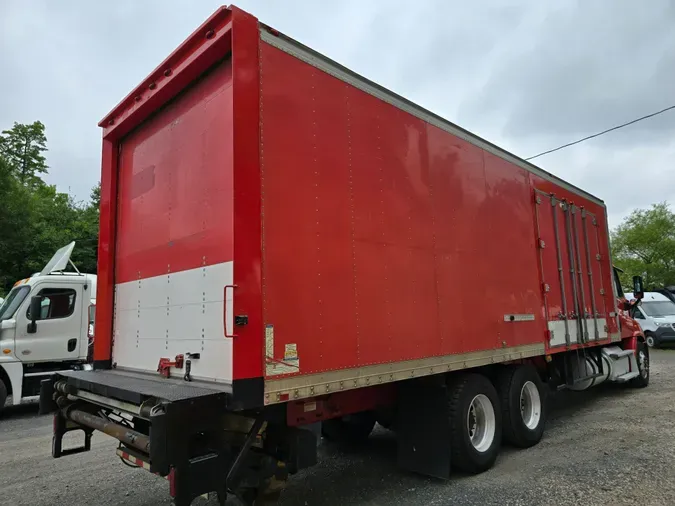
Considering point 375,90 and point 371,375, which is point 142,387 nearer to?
point 371,375

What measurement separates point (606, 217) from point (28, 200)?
23.4m

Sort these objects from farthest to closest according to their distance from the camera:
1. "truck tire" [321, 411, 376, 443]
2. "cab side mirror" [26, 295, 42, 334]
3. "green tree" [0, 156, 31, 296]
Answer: "green tree" [0, 156, 31, 296], "cab side mirror" [26, 295, 42, 334], "truck tire" [321, 411, 376, 443]

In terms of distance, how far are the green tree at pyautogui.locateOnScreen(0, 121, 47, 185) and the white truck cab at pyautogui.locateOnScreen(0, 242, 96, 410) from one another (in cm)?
2721

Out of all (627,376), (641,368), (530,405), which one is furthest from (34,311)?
(641,368)

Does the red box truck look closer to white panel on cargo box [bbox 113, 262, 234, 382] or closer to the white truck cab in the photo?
white panel on cargo box [bbox 113, 262, 234, 382]

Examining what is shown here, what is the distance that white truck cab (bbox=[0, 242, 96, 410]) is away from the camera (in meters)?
9.05

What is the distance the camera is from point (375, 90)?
466 centimetres

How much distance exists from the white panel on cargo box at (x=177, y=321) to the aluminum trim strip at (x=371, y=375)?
0.39 meters

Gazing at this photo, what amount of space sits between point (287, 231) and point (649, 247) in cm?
4219

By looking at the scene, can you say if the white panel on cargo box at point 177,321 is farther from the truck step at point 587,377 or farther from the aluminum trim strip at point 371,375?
the truck step at point 587,377

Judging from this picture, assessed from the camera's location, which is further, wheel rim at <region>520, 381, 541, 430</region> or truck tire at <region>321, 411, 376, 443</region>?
wheel rim at <region>520, 381, 541, 430</region>

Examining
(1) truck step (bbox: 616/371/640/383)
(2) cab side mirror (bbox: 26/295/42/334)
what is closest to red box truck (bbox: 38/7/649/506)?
(1) truck step (bbox: 616/371/640/383)

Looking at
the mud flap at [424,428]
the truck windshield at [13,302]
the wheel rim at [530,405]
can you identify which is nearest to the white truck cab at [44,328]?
the truck windshield at [13,302]

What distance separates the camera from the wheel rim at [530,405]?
250 inches
